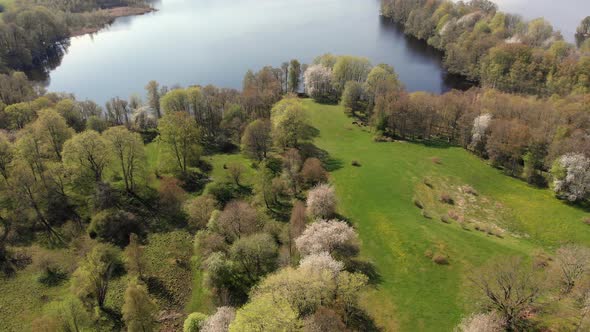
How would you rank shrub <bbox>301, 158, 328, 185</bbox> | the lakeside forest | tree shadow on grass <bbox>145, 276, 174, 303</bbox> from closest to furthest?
the lakeside forest < tree shadow on grass <bbox>145, 276, 174, 303</bbox> < shrub <bbox>301, 158, 328, 185</bbox>

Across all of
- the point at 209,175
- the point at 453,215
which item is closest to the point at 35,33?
the point at 209,175

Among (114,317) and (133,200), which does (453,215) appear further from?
(133,200)

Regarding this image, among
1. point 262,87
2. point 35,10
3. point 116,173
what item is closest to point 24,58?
point 35,10

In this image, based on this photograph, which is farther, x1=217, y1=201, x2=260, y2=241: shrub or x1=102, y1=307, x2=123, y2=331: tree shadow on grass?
x1=217, y1=201, x2=260, y2=241: shrub

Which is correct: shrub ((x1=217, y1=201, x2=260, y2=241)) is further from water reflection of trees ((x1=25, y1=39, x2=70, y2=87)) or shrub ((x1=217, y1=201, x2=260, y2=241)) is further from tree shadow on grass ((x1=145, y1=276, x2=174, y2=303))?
water reflection of trees ((x1=25, y1=39, x2=70, y2=87))

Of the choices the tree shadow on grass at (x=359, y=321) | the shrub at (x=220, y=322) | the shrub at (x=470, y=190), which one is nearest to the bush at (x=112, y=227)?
the shrub at (x=220, y=322)

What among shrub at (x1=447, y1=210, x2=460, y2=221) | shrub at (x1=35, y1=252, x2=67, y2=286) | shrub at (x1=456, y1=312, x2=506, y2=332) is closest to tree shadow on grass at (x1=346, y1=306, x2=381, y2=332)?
shrub at (x1=456, y1=312, x2=506, y2=332)
